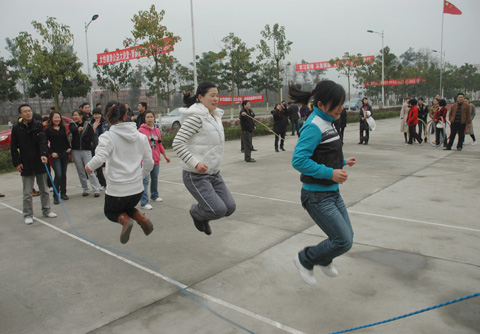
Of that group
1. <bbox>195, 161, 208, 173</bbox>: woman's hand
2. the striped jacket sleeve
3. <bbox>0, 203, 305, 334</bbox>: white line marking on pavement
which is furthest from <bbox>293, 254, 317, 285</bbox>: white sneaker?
the striped jacket sleeve

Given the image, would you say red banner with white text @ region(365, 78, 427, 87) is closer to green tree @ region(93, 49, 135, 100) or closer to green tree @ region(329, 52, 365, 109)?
green tree @ region(329, 52, 365, 109)

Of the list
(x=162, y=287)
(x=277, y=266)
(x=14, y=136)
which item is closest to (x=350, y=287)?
(x=277, y=266)

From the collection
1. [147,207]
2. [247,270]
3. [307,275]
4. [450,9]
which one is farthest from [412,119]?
[450,9]

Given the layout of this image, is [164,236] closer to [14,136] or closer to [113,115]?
[113,115]

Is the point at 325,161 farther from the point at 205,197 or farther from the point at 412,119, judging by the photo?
the point at 412,119

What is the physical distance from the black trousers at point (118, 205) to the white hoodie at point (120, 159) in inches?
1.9

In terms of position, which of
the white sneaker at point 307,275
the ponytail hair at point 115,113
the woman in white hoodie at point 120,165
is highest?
the ponytail hair at point 115,113

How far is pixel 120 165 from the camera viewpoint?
4.09 m

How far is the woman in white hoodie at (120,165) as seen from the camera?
4062 millimetres

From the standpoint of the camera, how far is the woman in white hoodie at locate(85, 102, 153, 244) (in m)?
4.06

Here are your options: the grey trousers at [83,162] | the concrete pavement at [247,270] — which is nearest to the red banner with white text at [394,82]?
the grey trousers at [83,162]

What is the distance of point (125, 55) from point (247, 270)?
2146 centimetres

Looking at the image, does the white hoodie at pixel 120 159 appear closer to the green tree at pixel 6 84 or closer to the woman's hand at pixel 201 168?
the woman's hand at pixel 201 168

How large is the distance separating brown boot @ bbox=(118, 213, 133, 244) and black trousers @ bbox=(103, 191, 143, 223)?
76 millimetres
